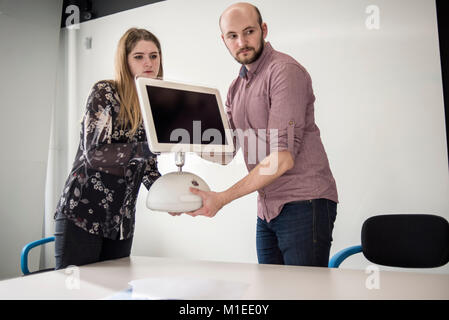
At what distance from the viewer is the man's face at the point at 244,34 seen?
4.85ft

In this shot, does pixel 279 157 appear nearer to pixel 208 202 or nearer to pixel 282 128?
pixel 282 128

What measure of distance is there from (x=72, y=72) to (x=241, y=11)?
2585 millimetres

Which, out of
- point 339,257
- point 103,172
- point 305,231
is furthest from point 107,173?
point 339,257

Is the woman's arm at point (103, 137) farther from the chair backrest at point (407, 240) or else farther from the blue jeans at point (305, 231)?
the chair backrest at point (407, 240)

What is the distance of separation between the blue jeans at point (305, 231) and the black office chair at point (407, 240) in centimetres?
31

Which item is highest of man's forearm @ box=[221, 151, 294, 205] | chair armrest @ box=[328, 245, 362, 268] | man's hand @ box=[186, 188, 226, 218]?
man's forearm @ box=[221, 151, 294, 205]

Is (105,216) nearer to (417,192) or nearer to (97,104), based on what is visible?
(97,104)

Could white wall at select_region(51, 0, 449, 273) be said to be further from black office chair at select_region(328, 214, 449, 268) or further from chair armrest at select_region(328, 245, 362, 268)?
black office chair at select_region(328, 214, 449, 268)

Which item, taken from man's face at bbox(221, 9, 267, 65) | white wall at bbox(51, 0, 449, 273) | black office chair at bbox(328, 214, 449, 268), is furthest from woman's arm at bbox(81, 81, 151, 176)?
white wall at bbox(51, 0, 449, 273)

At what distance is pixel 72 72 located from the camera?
11.7 feet

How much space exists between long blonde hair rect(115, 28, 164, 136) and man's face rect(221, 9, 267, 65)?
0.33 metres

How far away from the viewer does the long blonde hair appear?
1.39 meters
